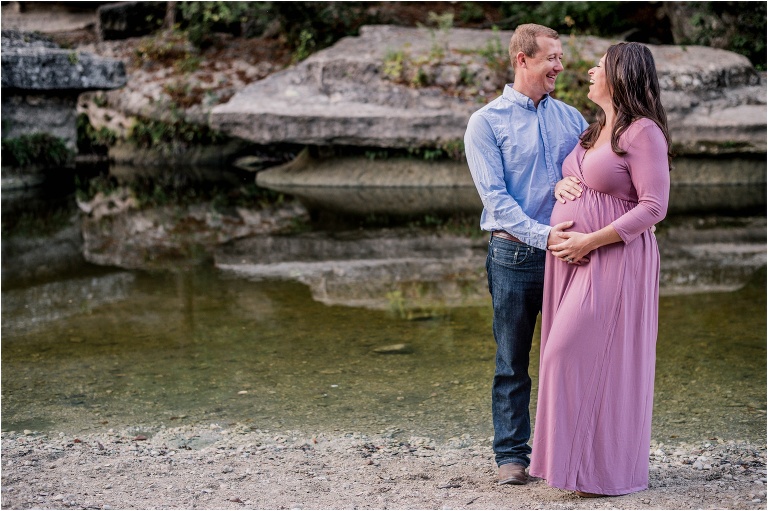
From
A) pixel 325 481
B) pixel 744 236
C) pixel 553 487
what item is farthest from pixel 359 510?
pixel 744 236

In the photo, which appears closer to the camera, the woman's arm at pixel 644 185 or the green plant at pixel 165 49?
the woman's arm at pixel 644 185

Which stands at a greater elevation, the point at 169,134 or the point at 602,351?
the point at 169,134

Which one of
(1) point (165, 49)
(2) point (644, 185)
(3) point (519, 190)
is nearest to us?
(2) point (644, 185)

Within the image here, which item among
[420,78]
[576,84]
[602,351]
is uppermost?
[420,78]

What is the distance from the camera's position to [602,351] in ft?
11.1

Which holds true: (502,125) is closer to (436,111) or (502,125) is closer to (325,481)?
(325,481)

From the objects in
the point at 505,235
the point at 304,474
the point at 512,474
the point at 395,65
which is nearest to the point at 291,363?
the point at 304,474

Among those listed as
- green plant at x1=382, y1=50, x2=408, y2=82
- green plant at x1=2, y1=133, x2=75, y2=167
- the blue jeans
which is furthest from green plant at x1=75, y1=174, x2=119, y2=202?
the blue jeans

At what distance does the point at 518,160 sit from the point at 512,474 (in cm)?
119

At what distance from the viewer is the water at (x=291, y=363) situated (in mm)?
4586

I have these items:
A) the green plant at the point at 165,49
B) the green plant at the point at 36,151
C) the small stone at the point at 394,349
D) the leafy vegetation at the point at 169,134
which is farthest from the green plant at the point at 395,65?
the small stone at the point at 394,349

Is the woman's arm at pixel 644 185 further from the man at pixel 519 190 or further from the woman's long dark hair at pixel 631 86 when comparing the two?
the man at pixel 519 190

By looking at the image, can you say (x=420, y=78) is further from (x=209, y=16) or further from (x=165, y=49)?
(x=165, y=49)

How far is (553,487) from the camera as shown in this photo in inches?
142
